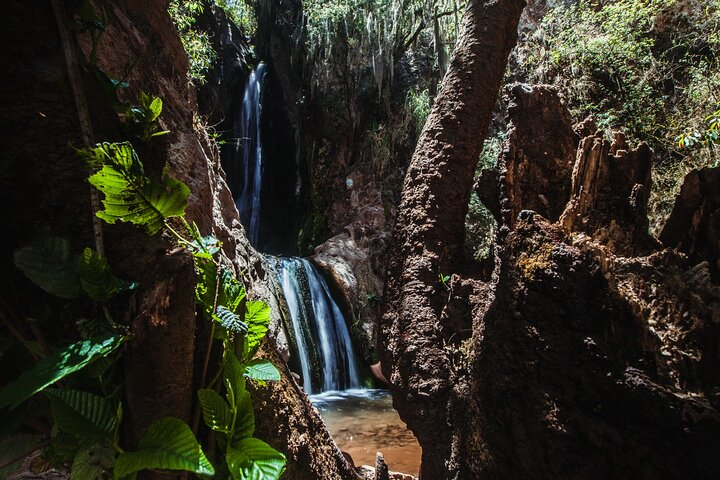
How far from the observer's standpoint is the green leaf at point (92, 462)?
40.2 inches

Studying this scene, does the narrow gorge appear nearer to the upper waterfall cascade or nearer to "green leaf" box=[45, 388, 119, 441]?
"green leaf" box=[45, 388, 119, 441]

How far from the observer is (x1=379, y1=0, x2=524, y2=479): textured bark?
5.25 ft

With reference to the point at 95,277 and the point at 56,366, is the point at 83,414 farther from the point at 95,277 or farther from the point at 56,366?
the point at 95,277

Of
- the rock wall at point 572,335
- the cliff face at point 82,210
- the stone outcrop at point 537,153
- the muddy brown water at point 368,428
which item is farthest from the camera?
the muddy brown water at point 368,428

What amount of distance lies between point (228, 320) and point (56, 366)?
48 centimetres

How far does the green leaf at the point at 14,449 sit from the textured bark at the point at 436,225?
1246 millimetres

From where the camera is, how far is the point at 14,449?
3.48ft

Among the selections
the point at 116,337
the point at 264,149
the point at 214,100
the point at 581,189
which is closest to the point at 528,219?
the point at 581,189

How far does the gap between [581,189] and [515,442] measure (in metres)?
0.91

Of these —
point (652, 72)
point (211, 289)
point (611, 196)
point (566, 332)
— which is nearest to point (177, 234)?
point (211, 289)

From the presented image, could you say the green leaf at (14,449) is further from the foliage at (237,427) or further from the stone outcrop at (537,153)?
the stone outcrop at (537,153)

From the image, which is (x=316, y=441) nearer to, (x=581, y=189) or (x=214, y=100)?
(x=581, y=189)

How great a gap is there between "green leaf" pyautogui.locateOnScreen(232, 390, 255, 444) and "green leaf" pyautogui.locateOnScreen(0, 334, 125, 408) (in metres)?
0.46

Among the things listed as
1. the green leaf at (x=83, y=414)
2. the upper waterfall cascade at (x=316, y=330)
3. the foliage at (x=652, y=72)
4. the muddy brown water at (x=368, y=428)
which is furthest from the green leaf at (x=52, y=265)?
the foliage at (x=652, y=72)
